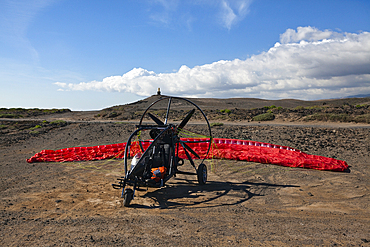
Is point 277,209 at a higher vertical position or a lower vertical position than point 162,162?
lower

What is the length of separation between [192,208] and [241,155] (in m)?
7.42

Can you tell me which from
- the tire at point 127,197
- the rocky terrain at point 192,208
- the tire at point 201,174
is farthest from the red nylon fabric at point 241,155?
the tire at point 127,197

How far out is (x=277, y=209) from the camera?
7523 mm

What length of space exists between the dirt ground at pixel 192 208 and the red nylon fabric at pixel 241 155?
0.64 m

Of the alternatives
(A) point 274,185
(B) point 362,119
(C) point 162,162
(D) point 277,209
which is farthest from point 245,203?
(B) point 362,119

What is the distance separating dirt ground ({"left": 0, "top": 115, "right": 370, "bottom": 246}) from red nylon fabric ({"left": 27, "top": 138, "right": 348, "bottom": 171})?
635 mm

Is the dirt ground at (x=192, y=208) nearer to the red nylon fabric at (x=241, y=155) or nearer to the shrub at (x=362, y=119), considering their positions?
the red nylon fabric at (x=241, y=155)

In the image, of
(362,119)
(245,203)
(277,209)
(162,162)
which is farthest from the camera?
(362,119)

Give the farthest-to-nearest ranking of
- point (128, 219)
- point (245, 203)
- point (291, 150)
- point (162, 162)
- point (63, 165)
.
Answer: point (291, 150) → point (63, 165) → point (162, 162) → point (245, 203) → point (128, 219)

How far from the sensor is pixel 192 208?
7680 millimetres

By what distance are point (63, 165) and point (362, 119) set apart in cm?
3097

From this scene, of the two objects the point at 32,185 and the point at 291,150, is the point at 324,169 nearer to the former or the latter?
the point at 291,150

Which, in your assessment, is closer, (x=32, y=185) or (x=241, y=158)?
(x=32, y=185)

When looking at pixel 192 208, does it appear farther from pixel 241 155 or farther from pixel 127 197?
pixel 241 155
